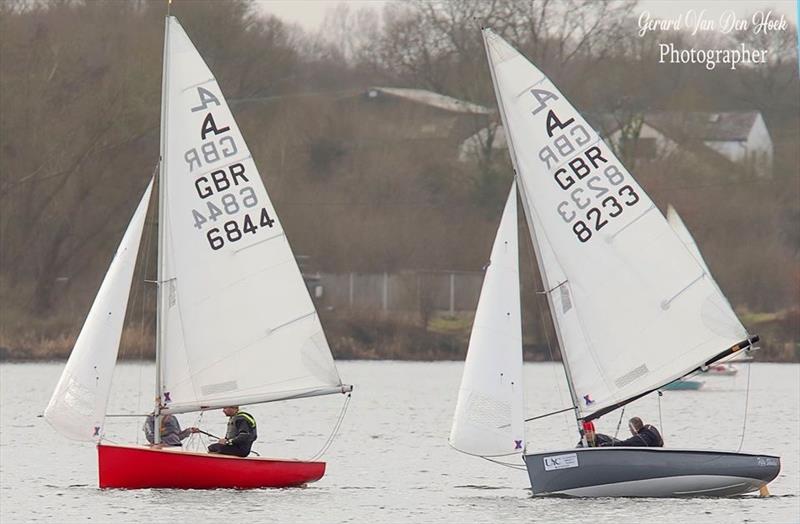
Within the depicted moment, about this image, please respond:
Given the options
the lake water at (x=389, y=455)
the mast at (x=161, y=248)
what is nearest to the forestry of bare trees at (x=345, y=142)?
the lake water at (x=389, y=455)

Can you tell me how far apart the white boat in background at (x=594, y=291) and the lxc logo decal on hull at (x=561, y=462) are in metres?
0.07

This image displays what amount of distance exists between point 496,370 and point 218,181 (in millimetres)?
3714

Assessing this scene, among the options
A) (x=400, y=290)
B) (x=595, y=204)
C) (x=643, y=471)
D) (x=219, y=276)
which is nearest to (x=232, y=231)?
(x=219, y=276)

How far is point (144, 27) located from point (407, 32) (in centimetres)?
1060

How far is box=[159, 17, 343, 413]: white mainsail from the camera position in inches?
757

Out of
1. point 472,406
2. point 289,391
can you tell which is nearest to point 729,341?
point 472,406

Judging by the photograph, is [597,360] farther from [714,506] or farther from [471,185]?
[471,185]

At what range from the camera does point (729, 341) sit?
18.6 meters

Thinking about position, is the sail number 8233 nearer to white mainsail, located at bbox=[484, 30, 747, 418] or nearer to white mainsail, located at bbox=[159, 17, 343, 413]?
white mainsail, located at bbox=[484, 30, 747, 418]

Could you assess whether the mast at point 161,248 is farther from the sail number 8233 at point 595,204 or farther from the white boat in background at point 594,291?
the sail number 8233 at point 595,204

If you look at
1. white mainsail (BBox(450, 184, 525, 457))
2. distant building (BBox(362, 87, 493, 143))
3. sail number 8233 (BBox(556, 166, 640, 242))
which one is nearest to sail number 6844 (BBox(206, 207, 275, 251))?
white mainsail (BBox(450, 184, 525, 457))

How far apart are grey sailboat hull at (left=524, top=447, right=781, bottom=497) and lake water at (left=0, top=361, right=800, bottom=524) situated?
0.18 metres

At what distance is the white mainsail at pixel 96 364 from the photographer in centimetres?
1833

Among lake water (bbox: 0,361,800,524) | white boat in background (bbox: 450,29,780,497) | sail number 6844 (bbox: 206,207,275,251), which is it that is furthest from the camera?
sail number 6844 (bbox: 206,207,275,251)
